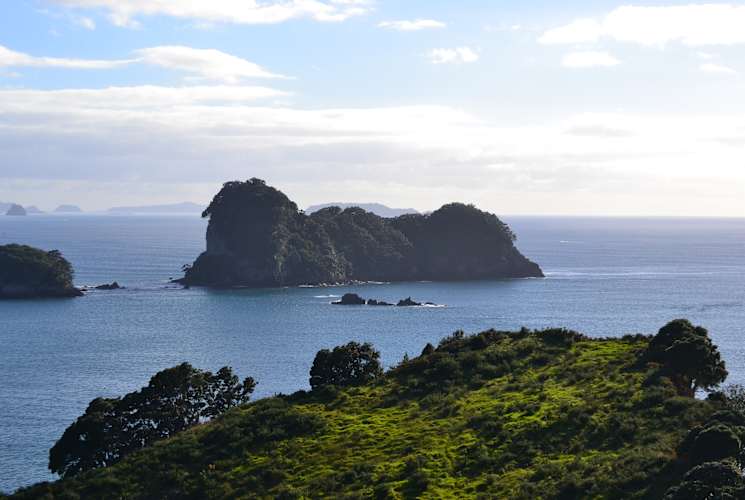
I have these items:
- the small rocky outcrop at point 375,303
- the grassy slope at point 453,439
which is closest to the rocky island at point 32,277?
the small rocky outcrop at point 375,303

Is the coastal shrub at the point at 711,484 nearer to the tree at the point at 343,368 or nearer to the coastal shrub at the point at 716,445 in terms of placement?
the coastal shrub at the point at 716,445

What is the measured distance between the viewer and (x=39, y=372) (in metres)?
109

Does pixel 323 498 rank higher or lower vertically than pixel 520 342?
lower

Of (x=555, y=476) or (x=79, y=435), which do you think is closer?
(x=555, y=476)

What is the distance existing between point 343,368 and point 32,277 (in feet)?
470

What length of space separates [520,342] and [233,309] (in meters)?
110

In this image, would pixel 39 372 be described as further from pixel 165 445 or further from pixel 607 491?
pixel 607 491

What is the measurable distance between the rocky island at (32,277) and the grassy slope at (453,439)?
140929mm

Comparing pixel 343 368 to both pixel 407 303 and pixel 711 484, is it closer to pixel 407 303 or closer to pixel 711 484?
pixel 711 484

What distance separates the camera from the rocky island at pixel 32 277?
188 metres

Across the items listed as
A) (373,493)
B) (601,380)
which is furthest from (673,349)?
(373,493)

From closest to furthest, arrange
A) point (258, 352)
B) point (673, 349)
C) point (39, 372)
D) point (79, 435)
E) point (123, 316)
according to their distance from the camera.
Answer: point (673, 349) < point (79, 435) < point (39, 372) < point (258, 352) < point (123, 316)

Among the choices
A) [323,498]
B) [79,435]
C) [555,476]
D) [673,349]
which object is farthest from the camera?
[79,435]

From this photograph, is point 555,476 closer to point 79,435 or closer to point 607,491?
point 607,491
